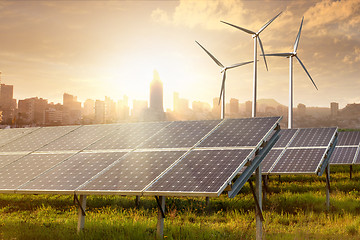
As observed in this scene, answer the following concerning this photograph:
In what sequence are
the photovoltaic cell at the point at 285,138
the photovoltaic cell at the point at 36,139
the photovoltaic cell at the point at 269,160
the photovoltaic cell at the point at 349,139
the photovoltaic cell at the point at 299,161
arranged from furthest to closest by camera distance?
the photovoltaic cell at the point at 349,139
the photovoltaic cell at the point at 285,138
the photovoltaic cell at the point at 269,160
the photovoltaic cell at the point at 299,161
the photovoltaic cell at the point at 36,139

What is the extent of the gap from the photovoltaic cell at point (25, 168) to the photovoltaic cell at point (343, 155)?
88.8ft

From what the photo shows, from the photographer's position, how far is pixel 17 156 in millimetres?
16562

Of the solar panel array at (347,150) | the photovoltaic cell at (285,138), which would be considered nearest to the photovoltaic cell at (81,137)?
the photovoltaic cell at (285,138)

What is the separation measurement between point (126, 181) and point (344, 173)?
3486cm

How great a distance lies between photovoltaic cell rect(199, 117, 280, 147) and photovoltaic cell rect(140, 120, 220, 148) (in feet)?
1.70

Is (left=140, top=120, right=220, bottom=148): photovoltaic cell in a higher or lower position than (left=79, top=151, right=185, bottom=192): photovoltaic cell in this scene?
higher

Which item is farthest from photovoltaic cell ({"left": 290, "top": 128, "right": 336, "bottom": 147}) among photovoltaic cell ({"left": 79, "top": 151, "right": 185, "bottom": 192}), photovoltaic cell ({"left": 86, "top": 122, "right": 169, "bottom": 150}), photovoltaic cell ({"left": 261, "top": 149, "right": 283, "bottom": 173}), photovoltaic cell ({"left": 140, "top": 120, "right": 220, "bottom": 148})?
photovoltaic cell ({"left": 79, "top": 151, "right": 185, "bottom": 192})

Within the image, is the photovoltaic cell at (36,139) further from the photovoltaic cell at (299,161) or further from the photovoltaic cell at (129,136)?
the photovoltaic cell at (299,161)

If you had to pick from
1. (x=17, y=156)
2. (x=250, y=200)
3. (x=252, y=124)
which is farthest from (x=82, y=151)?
(x=250, y=200)

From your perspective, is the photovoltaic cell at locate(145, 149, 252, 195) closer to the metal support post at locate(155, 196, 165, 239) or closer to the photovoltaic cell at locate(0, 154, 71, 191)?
the metal support post at locate(155, 196, 165, 239)

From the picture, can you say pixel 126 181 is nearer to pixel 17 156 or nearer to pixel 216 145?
pixel 216 145

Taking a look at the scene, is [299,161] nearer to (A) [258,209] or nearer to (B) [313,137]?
(B) [313,137]

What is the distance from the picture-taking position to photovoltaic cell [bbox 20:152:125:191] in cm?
1253

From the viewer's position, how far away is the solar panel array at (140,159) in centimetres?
1102
